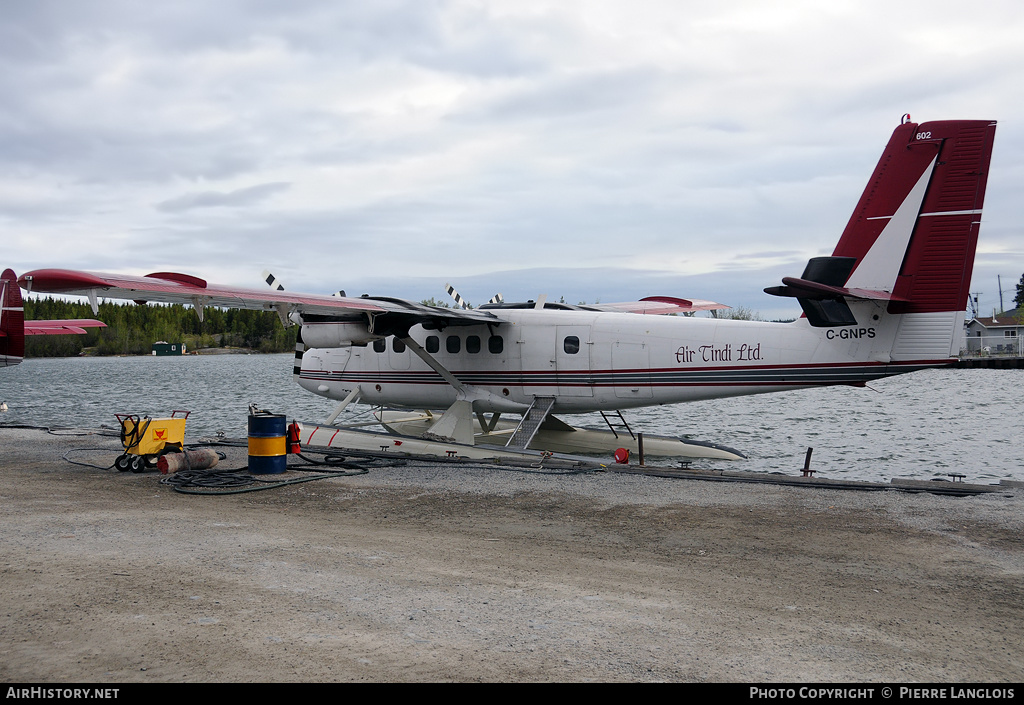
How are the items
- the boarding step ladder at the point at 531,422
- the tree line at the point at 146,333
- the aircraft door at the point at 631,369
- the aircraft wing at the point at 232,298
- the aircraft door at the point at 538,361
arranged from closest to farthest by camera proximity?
1. the aircraft wing at the point at 232,298
2. the aircraft door at the point at 631,369
3. the boarding step ladder at the point at 531,422
4. the aircraft door at the point at 538,361
5. the tree line at the point at 146,333

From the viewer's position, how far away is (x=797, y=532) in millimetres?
8398

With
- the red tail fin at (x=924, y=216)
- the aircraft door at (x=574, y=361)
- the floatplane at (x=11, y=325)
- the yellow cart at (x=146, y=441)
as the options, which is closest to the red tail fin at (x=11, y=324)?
the floatplane at (x=11, y=325)

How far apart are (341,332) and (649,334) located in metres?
6.24

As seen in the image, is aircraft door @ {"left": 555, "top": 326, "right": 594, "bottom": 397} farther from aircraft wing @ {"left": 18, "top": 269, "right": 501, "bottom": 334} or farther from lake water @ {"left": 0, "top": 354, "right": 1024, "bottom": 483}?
lake water @ {"left": 0, "top": 354, "right": 1024, "bottom": 483}

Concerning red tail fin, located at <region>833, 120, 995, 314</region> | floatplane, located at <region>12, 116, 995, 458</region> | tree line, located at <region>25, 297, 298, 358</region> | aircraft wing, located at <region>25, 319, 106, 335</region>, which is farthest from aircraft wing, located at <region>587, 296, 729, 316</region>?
tree line, located at <region>25, 297, 298, 358</region>

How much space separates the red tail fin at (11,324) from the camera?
1802 centimetres

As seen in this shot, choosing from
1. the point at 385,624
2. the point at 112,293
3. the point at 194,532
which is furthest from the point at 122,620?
the point at 112,293

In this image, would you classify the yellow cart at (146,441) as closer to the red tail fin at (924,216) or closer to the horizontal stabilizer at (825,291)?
the horizontal stabilizer at (825,291)

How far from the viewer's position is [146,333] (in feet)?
541

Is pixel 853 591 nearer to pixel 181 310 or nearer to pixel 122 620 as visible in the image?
pixel 122 620

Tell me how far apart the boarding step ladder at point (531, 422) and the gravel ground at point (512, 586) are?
4.61 meters

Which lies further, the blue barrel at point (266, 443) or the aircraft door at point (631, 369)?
the aircraft door at point (631, 369)

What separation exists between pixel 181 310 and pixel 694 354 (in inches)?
7320

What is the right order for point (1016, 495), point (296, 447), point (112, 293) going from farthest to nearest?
point (296, 447) → point (112, 293) → point (1016, 495)
